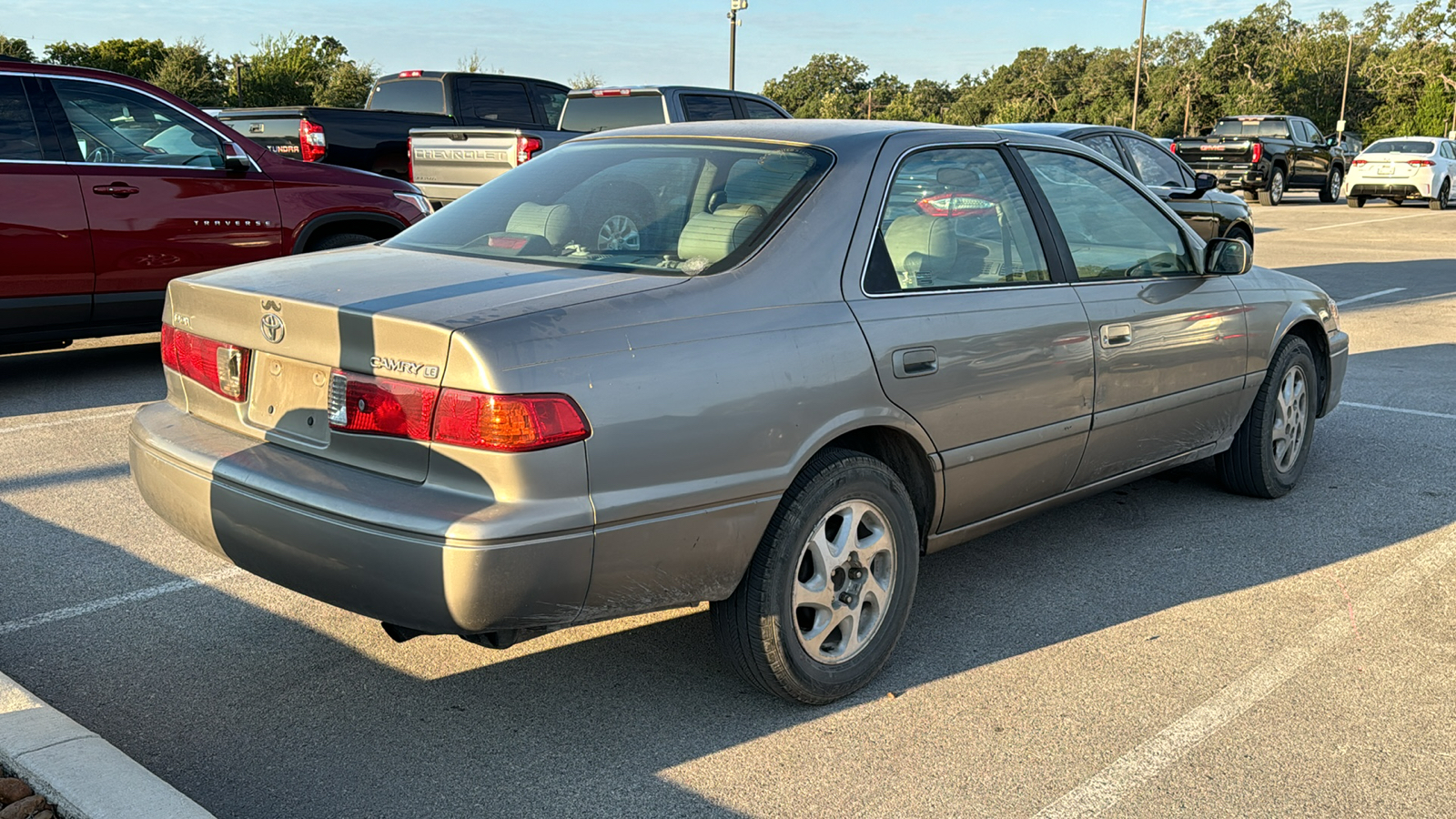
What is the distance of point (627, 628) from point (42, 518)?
2507mm

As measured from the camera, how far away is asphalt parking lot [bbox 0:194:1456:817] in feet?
9.50

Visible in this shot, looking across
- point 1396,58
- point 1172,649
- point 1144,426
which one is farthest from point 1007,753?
point 1396,58

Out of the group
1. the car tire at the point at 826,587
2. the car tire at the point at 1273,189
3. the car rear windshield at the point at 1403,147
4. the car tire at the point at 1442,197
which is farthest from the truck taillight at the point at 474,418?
the car tire at the point at 1442,197

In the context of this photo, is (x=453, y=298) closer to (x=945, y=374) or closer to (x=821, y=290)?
(x=821, y=290)

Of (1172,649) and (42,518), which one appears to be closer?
(1172,649)

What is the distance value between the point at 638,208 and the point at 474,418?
111cm

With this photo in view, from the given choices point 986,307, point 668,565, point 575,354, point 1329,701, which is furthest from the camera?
point 986,307

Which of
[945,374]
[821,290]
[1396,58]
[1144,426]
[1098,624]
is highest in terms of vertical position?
[1396,58]

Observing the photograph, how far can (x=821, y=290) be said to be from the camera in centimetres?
324

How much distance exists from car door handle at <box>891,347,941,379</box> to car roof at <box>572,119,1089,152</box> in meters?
0.66

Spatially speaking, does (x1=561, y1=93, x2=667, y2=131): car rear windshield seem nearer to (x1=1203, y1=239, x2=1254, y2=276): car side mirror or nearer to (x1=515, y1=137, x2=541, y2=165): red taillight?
(x1=515, y1=137, x2=541, y2=165): red taillight

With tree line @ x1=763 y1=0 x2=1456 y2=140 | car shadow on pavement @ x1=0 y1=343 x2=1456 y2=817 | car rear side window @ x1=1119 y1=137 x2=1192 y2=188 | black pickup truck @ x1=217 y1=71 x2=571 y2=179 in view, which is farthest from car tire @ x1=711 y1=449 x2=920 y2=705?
tree line @ x1=763 y1=0 x2=1456 y2=140

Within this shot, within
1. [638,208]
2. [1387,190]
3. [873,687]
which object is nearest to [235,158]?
[638,208]

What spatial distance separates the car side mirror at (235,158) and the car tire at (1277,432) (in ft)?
19.2
